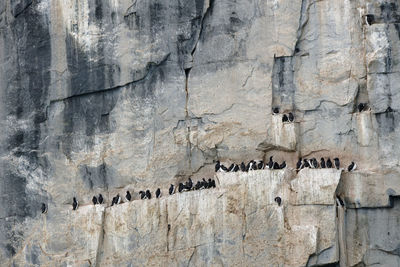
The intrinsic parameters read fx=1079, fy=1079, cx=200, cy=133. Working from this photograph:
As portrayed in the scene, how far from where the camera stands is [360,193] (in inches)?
1224

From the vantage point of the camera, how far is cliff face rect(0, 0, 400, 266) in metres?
31.1

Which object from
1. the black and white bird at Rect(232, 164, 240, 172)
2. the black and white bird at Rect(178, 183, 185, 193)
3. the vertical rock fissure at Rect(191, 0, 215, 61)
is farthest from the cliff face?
the black and white bird at Rect(232, 164, 240, 172)

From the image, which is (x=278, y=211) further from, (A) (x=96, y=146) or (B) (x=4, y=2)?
(B) (x=4, y=2)

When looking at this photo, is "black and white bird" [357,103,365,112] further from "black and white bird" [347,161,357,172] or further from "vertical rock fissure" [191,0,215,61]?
"vertical rock fissure" [191,0,215,61]

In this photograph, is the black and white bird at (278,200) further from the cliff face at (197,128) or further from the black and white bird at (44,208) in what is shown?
the black and white bird at (44,208)

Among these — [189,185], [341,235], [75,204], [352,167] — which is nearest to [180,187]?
[189,185]

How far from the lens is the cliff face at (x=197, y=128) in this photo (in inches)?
1226

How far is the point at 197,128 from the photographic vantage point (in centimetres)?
3334

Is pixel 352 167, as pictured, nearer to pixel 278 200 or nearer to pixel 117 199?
pixel 278 200

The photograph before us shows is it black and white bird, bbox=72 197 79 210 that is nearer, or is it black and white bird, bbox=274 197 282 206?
black and white bird, bbox=274 197 282 206

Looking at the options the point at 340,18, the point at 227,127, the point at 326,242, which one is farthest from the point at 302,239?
the point at 340,18

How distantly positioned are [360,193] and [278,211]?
2.42m

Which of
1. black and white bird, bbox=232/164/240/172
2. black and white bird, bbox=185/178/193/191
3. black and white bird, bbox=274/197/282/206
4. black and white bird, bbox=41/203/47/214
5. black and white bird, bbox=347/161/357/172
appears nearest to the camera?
black and white bird, bbox=274/197/282/206

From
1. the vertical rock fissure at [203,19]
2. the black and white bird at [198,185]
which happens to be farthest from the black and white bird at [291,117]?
the vertical rock fissure at [203,19]
